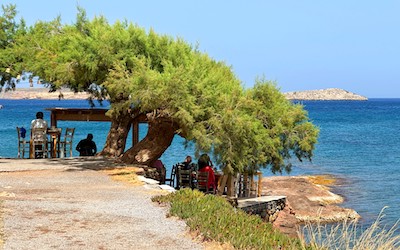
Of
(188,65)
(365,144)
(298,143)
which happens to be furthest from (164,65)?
(365,144)

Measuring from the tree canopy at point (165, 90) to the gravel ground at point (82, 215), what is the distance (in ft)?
9.77

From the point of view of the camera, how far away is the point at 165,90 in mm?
18875

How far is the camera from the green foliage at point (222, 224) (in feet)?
32.0

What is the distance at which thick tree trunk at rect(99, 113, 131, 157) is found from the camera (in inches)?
945

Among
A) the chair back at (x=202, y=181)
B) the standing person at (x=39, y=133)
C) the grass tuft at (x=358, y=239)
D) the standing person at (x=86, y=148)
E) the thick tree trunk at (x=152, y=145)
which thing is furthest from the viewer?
the standing person at (x=86, y=148)

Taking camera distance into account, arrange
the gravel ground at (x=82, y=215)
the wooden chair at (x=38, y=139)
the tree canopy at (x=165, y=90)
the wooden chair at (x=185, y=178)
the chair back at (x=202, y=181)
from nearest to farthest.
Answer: the gravel ground at (x=82, y=215)
the tree canopy at (x=165, y=90)
the chair back at (x=202, y=181)
the wooden chair at (x=185, y=178)
the wooden chair at (x=38, y=139)

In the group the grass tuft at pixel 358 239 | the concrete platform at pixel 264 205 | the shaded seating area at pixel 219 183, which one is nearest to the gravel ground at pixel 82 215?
the grass tuft at pixel 358 239

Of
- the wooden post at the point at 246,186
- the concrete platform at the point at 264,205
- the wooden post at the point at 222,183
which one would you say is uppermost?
the wooden post at the point at 222,183

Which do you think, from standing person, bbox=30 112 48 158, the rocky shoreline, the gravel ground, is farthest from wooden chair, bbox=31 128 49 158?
the rocky shoreline

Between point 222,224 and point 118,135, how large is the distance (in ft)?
45.2

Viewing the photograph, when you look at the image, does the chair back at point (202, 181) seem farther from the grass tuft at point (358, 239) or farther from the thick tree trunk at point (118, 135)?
the grass tuft at point (358, 239)

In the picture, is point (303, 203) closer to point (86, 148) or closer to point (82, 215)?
point (86, 148)

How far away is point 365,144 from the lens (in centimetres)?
6569

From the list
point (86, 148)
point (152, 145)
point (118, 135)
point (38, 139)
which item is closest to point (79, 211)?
point (152, 145)
